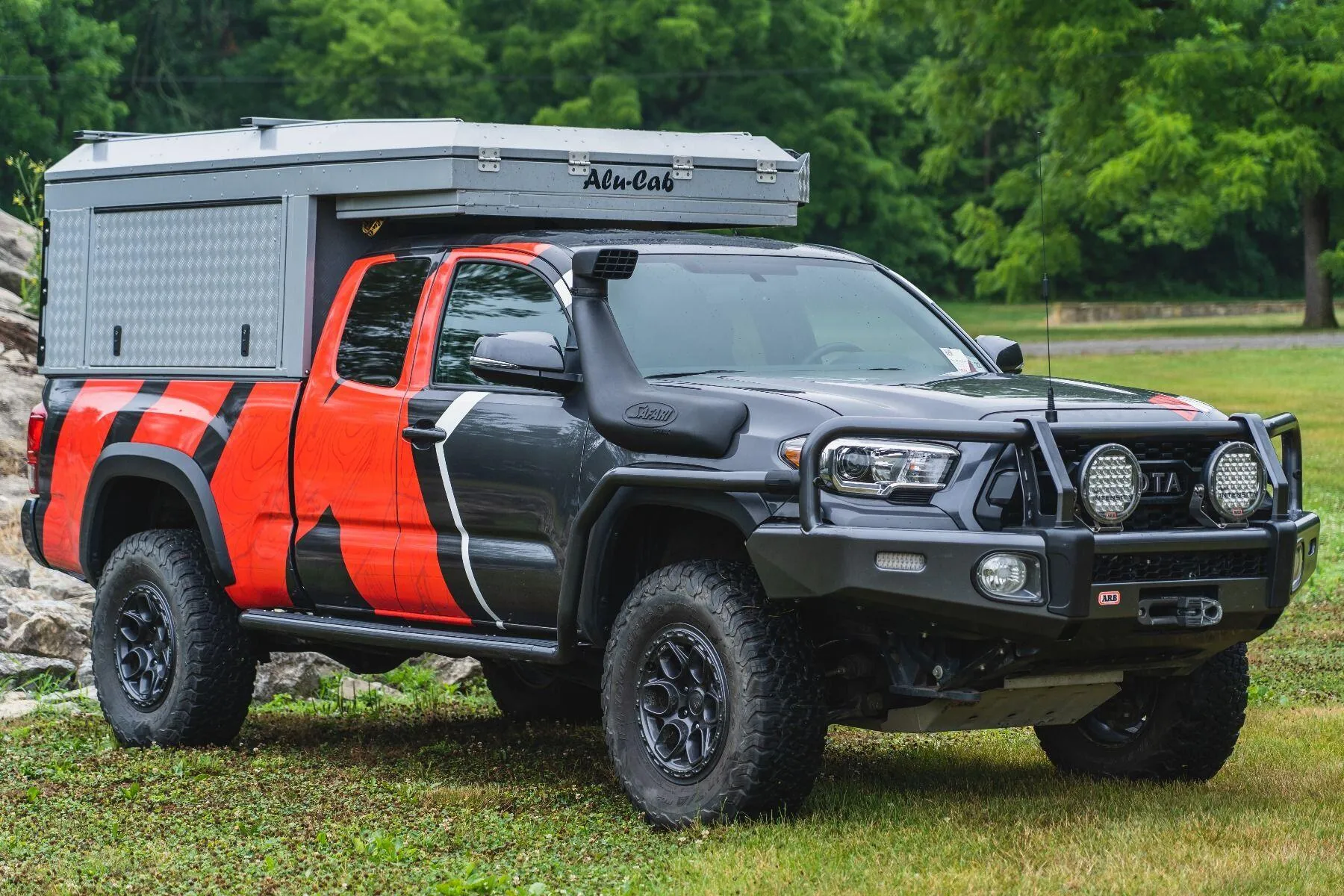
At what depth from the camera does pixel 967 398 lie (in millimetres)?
5949

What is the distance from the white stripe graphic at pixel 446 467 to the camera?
681 centimetres

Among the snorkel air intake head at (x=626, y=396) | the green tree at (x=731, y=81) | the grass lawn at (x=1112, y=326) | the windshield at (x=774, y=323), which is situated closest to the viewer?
the snorkel air intake head at (x=626, y=396)

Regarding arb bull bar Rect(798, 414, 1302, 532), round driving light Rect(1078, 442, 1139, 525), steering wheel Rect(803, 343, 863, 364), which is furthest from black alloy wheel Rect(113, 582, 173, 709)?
round driving light Rect(1078, 442, 1139, 525)

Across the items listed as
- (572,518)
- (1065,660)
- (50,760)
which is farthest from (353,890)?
(50,760)

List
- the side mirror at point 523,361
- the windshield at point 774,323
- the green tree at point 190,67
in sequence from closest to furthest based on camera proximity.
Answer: the side mirror at point 523,361 → the windshield at point 774,323 → the green tree at point 190,67

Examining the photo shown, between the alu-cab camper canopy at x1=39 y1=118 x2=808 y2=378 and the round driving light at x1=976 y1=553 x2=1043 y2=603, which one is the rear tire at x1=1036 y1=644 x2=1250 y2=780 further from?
the alu-cab camper canopy at x1=39 y1=118 x2=808 y2=378

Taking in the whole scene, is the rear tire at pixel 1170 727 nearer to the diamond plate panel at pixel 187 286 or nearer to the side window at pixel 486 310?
the side window at pixel 486 310

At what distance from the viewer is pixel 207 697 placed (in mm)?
7855

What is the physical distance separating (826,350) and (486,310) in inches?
47.0

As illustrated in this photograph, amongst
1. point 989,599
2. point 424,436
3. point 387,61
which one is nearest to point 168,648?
point 424,436

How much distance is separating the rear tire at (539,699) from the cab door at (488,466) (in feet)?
5.05

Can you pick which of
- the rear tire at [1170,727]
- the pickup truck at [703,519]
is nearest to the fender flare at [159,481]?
the pickup truck at [703,519]

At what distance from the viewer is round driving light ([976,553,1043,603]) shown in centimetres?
549

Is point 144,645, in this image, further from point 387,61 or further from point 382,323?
point 387,61
